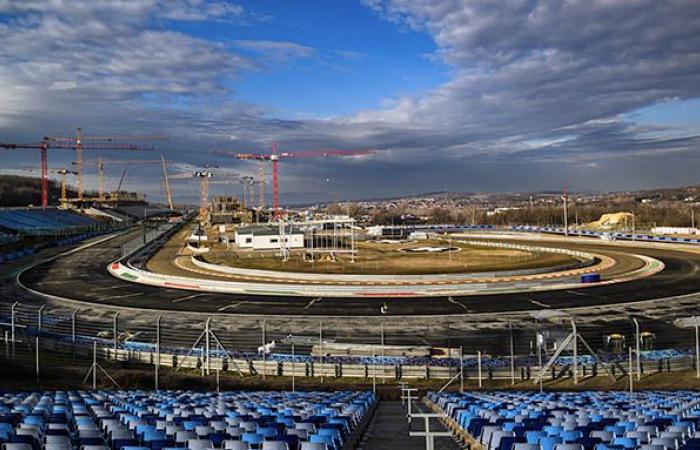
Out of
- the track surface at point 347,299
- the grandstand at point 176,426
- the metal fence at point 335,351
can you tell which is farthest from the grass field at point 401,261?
the grandstand at point 176,426

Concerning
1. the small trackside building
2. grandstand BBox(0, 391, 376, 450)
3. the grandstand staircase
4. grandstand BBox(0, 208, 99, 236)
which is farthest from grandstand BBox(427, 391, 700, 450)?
grandstand BBox(0, 208, 99, 236)

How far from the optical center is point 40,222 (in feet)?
370

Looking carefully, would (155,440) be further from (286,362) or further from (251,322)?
(251,322)

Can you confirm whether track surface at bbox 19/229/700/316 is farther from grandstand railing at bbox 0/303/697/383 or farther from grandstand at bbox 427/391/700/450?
grandstand at bbox 427/391/700/450

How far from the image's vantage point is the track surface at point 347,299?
36.9m

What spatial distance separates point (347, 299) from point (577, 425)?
32.8 metres

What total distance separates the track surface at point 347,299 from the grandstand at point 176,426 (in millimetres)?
23863

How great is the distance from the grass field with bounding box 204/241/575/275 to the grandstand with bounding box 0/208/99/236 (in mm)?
45953

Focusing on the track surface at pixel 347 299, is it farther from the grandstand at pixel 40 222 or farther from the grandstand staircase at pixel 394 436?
the grandstand at pixel 40 222

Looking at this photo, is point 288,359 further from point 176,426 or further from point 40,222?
point 40,222

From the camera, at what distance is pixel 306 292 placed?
4434 centimetres

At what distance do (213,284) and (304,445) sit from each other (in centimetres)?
4068

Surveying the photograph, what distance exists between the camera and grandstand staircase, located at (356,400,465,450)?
9852 mm

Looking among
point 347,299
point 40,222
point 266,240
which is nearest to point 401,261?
point 347,299
